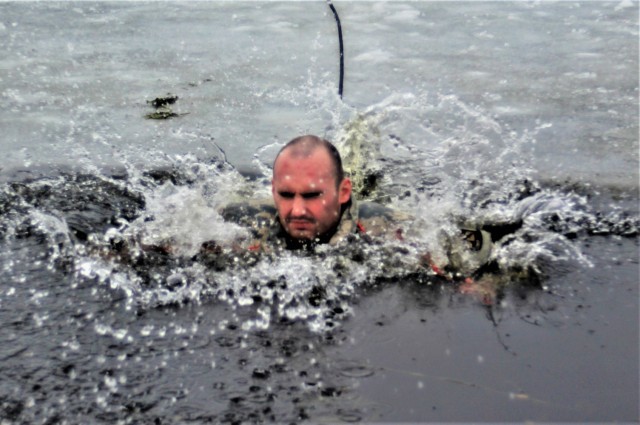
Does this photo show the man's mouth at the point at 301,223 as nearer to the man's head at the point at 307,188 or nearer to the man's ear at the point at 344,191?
the man's head at the point at 307,188

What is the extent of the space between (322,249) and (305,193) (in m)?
0.34

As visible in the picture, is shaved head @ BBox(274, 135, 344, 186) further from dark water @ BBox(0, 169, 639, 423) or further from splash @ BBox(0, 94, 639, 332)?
dark water @ BBox(0, 169, 639, 423)

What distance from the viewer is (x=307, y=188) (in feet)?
15.0

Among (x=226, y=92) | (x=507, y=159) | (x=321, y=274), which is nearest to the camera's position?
(x=321, y=274)

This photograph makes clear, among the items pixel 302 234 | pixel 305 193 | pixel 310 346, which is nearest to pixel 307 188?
pixel 305 193

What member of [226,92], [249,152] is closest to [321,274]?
[249,152]

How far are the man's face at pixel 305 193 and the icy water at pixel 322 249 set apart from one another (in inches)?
6.8

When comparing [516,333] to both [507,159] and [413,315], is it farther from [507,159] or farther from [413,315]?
[507,159]

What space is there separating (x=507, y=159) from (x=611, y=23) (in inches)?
190

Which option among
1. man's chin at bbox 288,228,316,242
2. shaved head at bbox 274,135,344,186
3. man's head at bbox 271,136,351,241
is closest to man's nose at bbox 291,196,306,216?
man's head at bbox 271,136,351,241

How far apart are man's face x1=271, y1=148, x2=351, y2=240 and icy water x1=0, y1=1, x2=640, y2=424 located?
0.17 m

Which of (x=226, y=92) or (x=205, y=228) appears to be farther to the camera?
(x=226, y=92)

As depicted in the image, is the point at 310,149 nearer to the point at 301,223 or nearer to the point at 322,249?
the point at 301,223

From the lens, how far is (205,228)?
505 cm
